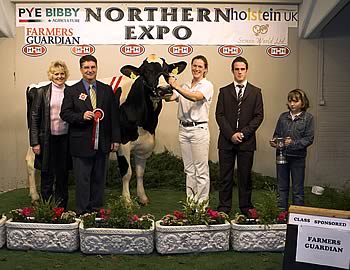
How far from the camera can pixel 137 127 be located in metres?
6.12

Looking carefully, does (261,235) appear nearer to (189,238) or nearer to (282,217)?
(282,217)

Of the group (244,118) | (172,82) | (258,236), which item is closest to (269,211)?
(258,236)

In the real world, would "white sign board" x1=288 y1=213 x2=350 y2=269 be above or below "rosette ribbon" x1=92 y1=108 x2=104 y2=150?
below

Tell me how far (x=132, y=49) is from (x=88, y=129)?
334 cm

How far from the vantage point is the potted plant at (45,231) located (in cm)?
429

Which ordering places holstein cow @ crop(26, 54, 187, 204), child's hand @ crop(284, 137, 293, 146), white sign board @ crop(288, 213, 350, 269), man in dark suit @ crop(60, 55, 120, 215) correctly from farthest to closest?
1. holstein cow @ crop(26, 54, 187, 204)
2. child's hand @ crop(284, 137, 293, 146)
3. man in dark suit @ crop(60, 55, 120, 215)
4. white sign board @ crop(288, 213, 350, 269)

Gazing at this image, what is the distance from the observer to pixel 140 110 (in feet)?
20.0

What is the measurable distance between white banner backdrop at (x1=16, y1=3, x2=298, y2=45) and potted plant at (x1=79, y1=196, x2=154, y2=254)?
425 cm

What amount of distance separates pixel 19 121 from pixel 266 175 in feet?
12.6

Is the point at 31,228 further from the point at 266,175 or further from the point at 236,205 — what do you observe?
the point at 266,175

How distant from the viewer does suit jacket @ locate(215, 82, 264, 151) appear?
530cm

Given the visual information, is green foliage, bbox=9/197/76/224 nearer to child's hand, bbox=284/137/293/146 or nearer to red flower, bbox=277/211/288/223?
red flower, bbox=277/211/288/223

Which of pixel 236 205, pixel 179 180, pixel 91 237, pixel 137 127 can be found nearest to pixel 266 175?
pixel 179 180

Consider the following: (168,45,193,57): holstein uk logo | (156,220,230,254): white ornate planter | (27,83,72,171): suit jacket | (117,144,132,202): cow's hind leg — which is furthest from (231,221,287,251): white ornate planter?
(168,45,193,57): holstein uk logo
